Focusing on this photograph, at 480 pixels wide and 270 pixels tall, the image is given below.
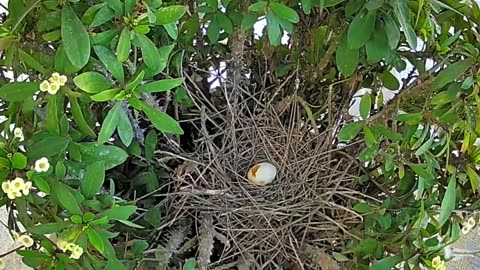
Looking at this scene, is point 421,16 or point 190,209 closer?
point 421,16

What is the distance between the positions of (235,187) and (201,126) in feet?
0.24

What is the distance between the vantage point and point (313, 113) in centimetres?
64

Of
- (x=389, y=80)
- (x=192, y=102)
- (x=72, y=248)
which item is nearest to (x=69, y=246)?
(x=72, y=248)

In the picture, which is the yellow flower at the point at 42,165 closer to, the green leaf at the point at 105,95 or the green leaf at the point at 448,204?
the green leaf at the point at 105,95

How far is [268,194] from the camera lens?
0.64 meters

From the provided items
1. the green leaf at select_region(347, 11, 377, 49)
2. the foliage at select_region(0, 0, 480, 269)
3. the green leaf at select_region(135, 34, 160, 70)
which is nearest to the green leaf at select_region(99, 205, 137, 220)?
the foliage at select_region(0, 0, 480, 269)

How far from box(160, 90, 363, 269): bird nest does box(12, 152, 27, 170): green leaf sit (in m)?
0.20

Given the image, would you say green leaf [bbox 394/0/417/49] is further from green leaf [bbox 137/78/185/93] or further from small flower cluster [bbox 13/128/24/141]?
small flower cluster [bbox 13/128/24/141]

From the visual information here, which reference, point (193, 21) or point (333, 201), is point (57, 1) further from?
point (333, 201)

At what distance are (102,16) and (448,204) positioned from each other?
307mm

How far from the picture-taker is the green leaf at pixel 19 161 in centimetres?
43

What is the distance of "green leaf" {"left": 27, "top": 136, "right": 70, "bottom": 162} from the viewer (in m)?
0.43

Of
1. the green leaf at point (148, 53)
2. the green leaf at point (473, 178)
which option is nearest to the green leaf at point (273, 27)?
the green leaf at point (148, 53)

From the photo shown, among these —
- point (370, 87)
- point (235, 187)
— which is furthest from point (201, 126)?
point (370, 87)
